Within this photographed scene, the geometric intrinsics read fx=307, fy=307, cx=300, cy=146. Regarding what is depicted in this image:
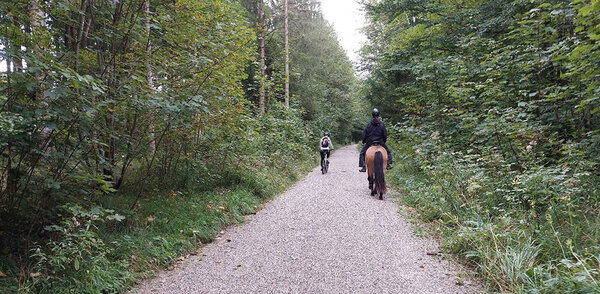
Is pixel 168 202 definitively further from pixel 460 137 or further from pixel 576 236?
pixel 460 137

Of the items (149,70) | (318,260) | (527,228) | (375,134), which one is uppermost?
(149,70)

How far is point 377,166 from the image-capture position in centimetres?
739

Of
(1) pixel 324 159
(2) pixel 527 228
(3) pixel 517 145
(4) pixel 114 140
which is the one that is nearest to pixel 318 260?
(2) pixel 527 228

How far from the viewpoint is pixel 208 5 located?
613cm

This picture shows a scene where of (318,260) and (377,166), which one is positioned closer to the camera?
(318,260)

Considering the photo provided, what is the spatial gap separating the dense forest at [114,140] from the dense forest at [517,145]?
12.9 ft

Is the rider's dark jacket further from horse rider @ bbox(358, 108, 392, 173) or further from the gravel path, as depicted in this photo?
the gravel path

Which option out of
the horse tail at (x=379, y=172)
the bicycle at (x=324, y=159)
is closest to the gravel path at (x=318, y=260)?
the horse tail at (x=379, y=172)

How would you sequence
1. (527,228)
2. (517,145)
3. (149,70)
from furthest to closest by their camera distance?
(517,145), (149,70), (527,228)

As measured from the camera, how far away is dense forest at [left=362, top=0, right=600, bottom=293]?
10.2 feet

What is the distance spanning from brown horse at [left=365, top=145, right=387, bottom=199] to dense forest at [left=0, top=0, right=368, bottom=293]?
8.88 feet

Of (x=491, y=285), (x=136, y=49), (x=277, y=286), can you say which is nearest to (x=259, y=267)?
(x=277, y=286)

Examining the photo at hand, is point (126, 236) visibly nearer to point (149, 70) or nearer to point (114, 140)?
point (114, 140)

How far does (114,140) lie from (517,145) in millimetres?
6530
